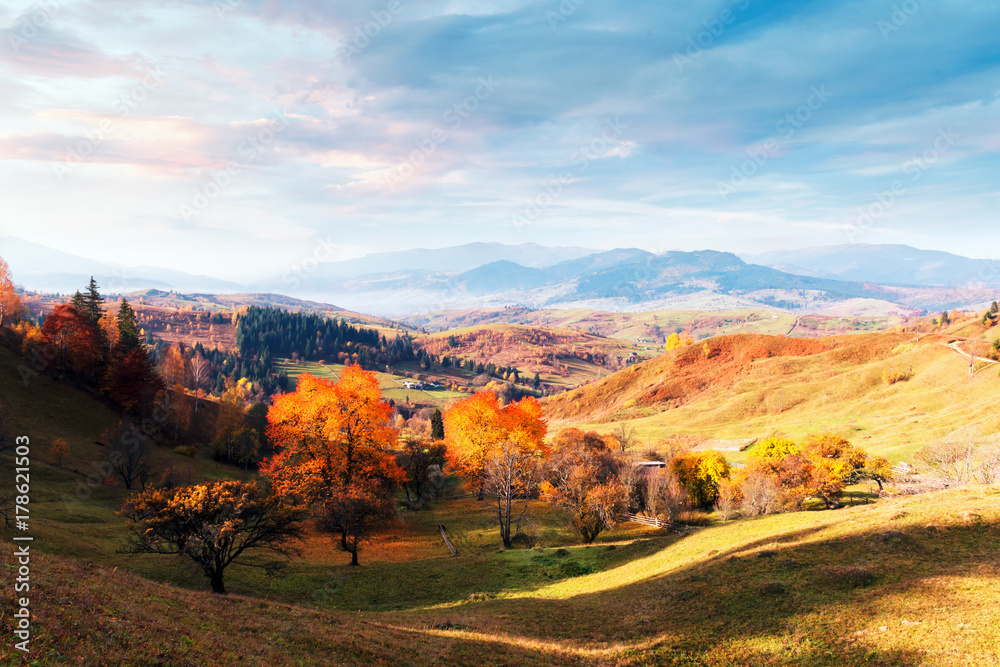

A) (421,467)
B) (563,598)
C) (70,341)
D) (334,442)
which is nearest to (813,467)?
(563,598)

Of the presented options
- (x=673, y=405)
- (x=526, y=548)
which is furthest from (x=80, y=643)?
(x=673, y=405)

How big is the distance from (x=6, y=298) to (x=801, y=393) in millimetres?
177975

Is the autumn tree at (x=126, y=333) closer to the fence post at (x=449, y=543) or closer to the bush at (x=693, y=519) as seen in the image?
the fence post at (x=449, y=543)

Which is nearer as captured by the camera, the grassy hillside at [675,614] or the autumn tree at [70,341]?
the grassy hillside at [675,614]

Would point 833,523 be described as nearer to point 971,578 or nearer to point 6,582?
point 971,578

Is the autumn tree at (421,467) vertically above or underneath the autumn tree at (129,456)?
underneath

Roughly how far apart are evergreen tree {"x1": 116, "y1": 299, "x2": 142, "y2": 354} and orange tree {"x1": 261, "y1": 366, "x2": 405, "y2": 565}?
57.1 m

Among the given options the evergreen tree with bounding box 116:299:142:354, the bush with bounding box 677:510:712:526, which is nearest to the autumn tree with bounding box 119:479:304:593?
the bush with bounding box 677:510:712:526

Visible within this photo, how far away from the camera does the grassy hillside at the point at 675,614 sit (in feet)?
52.7

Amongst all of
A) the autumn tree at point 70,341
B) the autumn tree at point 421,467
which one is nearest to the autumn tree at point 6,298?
the autumn tree at point 70,341

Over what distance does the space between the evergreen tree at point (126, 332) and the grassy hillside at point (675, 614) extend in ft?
243

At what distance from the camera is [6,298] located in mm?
84000

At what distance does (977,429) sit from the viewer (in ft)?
201

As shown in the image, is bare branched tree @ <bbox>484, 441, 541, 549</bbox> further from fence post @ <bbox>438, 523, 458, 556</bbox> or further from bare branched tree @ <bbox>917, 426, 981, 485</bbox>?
bare branched tree @ <bbox>917, 426, 981, 485</bbox>
